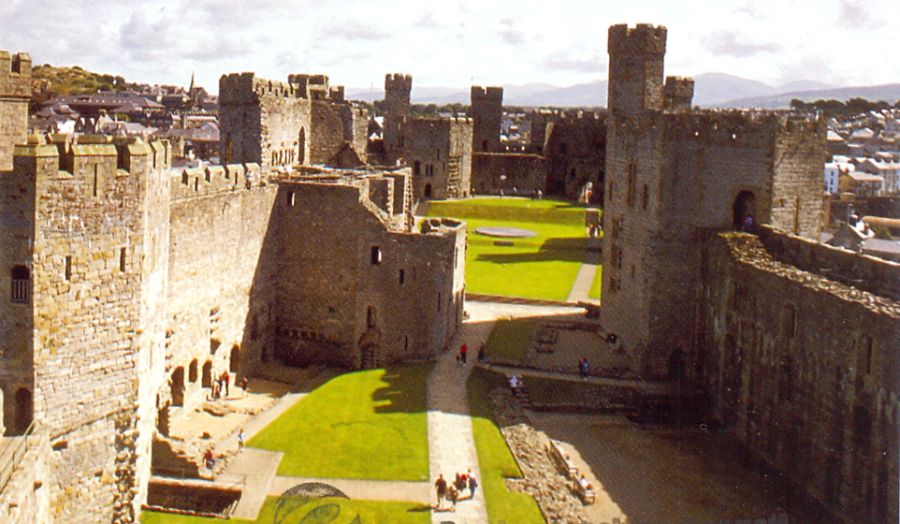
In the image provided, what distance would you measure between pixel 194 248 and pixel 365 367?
8555 mm

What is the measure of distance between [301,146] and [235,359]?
51.7ft

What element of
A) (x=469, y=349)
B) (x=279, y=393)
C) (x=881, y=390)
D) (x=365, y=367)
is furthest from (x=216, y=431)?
(x=881, y=390)

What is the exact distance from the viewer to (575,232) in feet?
214

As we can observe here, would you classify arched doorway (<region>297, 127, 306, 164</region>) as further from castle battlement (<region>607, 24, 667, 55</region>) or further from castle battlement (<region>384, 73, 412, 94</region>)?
castle battlement (<region>384, 73, 412, 94</region>)

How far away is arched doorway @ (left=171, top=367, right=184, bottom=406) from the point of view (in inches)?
1217

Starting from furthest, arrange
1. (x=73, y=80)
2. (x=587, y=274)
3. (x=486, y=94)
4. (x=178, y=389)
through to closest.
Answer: (x=73, y=80), (x=486, y=94), (x=587, y=274), (x=178, y=389)

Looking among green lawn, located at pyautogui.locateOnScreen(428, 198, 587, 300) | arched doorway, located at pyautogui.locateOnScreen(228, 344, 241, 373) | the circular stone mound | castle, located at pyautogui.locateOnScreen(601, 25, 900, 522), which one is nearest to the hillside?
green lawn, located at pyautogui.locateOnScreen(428, 198, 587, 300)

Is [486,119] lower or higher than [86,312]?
higher

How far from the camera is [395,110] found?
7781 centimetres

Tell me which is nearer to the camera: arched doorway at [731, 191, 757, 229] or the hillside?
arched doorway at [731, 191, 757, 229]

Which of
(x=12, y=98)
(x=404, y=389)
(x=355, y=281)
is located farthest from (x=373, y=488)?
(x=12, y=98)

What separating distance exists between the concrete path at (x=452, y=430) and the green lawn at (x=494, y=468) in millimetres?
205

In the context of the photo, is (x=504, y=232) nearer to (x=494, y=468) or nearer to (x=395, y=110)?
(x=395, y=110)

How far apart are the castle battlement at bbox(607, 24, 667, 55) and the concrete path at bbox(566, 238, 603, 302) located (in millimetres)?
11421
